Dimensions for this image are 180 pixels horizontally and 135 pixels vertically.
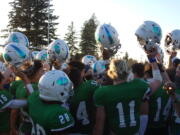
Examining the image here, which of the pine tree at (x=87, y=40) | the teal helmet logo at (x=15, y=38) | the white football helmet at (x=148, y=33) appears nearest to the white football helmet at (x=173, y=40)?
the white football helmet at (x=148, y=33)

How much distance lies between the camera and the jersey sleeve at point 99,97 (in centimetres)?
496

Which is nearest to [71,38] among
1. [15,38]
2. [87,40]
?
[87,40]

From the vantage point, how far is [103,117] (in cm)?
521

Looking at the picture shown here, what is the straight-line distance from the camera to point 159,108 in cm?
591

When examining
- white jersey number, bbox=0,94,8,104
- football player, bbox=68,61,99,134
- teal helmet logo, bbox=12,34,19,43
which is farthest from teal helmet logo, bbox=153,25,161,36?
teal helmet logo, bbox=12,34,19,43

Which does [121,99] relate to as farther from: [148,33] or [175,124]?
[175,124]

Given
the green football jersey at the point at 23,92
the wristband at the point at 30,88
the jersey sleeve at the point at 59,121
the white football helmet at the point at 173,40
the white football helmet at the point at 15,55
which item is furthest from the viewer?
the white football helmet at the point at 173,40

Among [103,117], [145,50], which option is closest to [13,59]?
[103,117]

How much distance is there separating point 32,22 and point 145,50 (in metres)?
44.7

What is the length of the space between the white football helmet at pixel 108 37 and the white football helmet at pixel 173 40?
92cm

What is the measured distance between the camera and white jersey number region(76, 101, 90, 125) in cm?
541

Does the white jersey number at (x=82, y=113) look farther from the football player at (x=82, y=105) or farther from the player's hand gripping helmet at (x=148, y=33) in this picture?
the player's hand gripping helmet at (x=148, y=33)

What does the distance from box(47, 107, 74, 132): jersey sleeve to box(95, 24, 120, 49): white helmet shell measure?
251 centimetres

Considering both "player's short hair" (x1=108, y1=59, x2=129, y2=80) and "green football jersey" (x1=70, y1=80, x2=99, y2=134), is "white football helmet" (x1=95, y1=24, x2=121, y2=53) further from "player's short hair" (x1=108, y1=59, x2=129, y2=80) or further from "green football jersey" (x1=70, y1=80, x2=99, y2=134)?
"player's short hair" (x1=108, y1=59, x2=129, y2=80)
